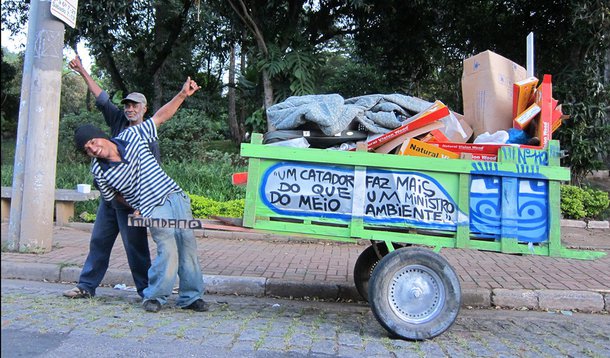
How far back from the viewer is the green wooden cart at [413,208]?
389 centimetres

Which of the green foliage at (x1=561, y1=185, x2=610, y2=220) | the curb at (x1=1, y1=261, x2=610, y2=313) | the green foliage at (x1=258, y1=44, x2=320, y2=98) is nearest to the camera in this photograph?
the curb at (x1=1, y1=261, x2=610, y2=313)

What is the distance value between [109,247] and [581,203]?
7826mm

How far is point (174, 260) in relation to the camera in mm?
4379

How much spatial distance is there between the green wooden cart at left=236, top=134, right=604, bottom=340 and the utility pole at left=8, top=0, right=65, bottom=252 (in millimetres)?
3551

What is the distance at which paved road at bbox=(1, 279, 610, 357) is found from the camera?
3646mm

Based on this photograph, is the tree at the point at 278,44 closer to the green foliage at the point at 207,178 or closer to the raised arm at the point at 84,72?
the green foliage at the point at 207,178

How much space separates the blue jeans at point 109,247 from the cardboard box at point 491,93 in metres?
3.21

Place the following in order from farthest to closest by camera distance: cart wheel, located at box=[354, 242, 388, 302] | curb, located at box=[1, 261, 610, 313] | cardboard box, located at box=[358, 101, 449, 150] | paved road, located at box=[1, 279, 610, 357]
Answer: curb, located at box=[1, 261, 610, 313] < cart wheel, located at box=[354, 242, 388, 302] < cardboard box, located at box=[358, 101, 449, 150] < paved road, located at box=[1, 279, 610, 357]

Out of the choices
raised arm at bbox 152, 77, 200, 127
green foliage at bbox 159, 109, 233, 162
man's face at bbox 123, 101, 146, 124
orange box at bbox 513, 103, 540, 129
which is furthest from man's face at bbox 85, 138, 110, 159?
green foliage at bbox 159, 109, 233, 162

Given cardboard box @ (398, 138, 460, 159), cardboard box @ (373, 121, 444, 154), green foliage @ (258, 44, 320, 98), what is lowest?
cardboard box @ (398, 138, 460, 159)

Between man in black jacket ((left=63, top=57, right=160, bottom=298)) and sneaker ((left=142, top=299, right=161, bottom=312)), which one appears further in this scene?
man in black jacket ((left=63, top=57, right=160, bottom=298))

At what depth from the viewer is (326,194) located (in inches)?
159

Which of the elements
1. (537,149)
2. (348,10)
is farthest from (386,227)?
(348,10)

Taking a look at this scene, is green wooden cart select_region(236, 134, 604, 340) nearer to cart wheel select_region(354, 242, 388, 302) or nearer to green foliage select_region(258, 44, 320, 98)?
cart wheel select_region(354, 242, 388, 302)
